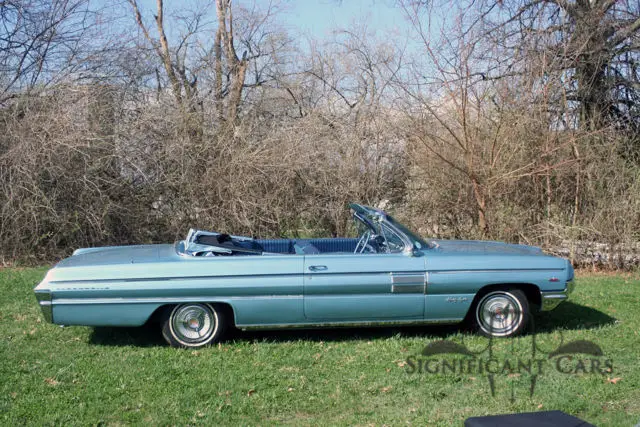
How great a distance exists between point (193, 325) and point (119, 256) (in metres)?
1.00

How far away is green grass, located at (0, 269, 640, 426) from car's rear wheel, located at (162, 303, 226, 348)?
0.12 metres

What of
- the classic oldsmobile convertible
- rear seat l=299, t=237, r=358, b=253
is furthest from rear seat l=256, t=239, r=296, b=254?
the classic oldsmobile convertible

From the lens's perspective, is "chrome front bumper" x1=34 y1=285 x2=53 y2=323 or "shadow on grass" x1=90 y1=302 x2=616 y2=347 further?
"shadow on grass" x1=90 y1=302 x2=616 y2=347

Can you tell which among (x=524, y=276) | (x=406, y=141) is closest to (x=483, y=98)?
(x=406, y=141)

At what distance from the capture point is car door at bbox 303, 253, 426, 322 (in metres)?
6.02

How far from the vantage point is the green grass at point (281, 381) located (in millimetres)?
4621

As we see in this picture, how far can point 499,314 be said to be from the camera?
6.41 m

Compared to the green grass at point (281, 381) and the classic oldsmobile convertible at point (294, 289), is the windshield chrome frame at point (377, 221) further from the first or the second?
the green grass at point (281, 381)

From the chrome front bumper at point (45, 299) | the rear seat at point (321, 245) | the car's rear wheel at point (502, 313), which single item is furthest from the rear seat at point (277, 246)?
the chrome front bumper at point (45, 299)

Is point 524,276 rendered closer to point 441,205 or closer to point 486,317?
point 486,317

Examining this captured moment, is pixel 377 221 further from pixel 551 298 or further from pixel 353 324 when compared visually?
pixel 551 298

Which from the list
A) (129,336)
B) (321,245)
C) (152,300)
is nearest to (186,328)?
(152,300)

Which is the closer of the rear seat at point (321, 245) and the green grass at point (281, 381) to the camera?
the green grass at point (281, 381)

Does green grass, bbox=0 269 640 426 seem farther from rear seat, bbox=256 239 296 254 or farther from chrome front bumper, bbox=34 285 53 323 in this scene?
rear seat, bbox=256 239 296 254
